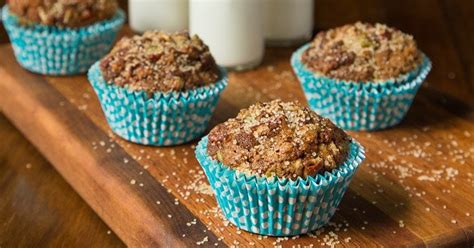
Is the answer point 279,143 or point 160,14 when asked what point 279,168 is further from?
point 160,14

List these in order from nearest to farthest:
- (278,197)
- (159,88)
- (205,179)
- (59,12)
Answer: (278,197) < (205,179) < (159,88) < (59,12)

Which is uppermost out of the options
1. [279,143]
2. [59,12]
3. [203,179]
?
[279,143]

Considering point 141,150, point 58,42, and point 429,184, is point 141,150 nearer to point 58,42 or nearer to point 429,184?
point 58,42

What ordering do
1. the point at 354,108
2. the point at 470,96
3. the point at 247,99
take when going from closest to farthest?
the point at 354,108
the point at 247,99
the point at 470,96

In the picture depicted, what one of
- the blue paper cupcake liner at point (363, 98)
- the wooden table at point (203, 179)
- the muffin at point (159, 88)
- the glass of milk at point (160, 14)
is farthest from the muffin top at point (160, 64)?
the glass of milk at point (160, 14)

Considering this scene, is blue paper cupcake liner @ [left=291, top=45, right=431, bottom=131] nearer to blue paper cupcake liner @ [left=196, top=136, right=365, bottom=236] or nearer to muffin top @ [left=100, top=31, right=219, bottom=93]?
muffin top @ [left=100, top=31, right=219, bottom=93]

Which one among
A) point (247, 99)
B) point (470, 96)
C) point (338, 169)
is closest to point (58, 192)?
point (247, 99)

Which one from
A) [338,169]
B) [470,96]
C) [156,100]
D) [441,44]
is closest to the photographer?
[338,169]

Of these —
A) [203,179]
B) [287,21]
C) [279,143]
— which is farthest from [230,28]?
[279,143]
